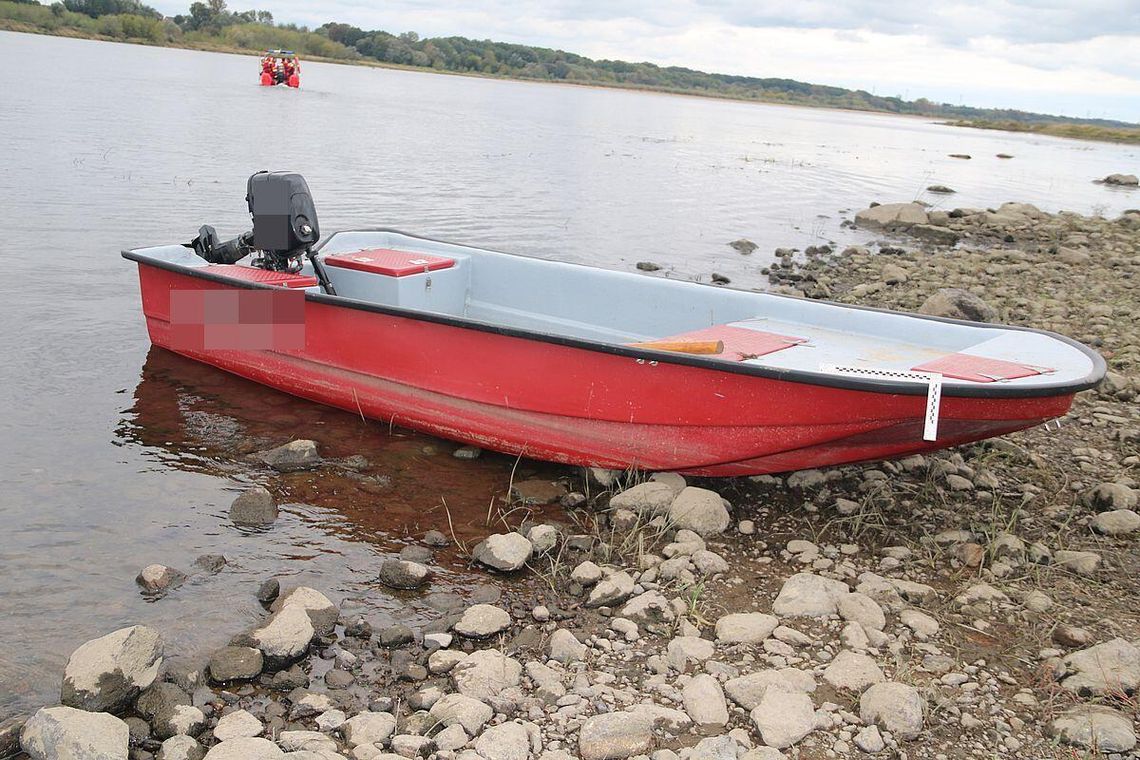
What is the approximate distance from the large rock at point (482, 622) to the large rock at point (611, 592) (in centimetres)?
43

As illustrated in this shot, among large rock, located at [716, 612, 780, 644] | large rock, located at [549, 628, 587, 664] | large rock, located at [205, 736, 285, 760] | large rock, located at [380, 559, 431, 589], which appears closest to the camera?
large rock, located at [205, 736, 285, 760]

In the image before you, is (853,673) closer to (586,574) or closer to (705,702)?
(705,702)

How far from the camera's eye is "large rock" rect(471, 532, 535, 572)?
15.8ft

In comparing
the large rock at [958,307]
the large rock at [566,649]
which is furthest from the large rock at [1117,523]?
the large rock at [958,307]

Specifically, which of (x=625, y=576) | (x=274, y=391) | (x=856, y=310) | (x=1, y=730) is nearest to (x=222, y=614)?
(x=1, y=730)

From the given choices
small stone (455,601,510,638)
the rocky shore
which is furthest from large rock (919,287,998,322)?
small stone (455,601,510,638)

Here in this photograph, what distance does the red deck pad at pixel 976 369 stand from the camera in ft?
16.0

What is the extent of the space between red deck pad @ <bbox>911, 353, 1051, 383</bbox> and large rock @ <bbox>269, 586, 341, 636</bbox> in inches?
127

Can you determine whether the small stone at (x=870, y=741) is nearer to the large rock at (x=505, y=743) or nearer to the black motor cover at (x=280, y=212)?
the large rock at (x=505, y=743)

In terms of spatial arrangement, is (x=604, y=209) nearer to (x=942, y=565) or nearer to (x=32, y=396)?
(x=32, y=396)

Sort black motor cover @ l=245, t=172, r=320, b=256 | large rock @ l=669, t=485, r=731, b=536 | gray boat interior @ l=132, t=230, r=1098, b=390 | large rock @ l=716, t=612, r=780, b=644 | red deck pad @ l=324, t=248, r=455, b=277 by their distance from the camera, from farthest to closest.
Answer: red deck pad @ l=324, t=248, r=455, b=277 → black motor cover @ l=245, t=172, r=320, b=256 → gray boat interior @ l=132, t=230, r=1098, b=390 → large rock @ l=669, t=485, r=731, b=536 → large rock @ l=716, t=612, r=780, b=644

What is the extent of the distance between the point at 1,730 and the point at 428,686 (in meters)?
1.53

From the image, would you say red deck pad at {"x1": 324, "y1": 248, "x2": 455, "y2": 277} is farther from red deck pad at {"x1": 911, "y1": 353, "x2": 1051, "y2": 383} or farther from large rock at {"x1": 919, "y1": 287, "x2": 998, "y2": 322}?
large rock at {"x1": 919, "y1": 287, "x2": 998, "y2": 322}

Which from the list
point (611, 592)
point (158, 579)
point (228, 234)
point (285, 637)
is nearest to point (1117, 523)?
point (611, 592)
